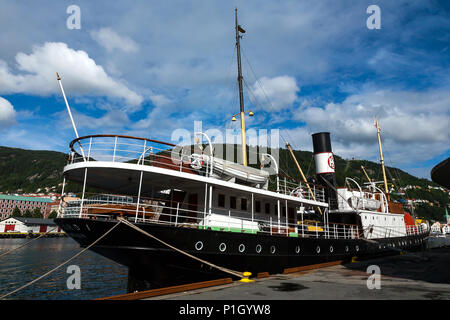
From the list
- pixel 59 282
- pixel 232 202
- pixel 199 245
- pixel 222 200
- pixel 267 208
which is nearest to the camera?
pixel 199 245

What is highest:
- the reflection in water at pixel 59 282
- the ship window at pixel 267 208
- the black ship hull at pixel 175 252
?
the ship window at pixel 267 208

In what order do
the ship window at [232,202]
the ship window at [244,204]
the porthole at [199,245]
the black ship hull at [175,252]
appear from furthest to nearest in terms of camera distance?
the ship window at [244,204] → the ship window at [232,202] → the porthole at [199,245] → the black ship hull at [175,252]

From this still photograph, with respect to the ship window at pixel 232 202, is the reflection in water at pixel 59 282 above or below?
below

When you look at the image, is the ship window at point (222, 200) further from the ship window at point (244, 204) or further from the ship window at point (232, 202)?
the ship window at point (244, 204)

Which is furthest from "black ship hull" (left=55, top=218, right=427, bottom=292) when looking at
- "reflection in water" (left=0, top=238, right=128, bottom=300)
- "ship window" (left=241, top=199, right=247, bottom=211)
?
"reflection in water" (left=0, top=238, right=128, bottom=300)

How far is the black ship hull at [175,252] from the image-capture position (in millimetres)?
8930

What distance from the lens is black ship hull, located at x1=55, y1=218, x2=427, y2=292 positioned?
8930mm

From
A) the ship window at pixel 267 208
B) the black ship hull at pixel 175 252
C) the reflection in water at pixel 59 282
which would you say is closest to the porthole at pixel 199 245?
the black ship hull at pixel 175 252

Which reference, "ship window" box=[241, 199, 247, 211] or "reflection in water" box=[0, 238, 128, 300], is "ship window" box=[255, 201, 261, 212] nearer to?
"ship window" box=[241, 199, 247, 211]

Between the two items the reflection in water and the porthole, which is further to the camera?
the reflection in water

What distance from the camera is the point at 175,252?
9359mm

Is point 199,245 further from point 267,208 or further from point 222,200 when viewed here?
point 267,208

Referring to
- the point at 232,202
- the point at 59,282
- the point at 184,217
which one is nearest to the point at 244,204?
the point at 232,202
